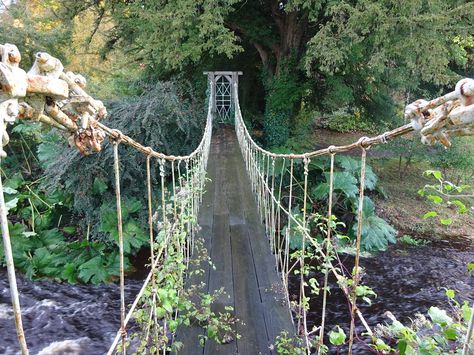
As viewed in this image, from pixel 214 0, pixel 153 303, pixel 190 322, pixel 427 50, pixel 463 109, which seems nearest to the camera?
pixel 463 109

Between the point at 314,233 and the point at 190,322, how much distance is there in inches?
164

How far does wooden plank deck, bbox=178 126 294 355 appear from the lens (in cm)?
168

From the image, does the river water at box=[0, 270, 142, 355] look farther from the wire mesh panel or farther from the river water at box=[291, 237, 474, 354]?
the wire mesh panel

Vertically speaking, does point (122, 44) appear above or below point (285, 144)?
above

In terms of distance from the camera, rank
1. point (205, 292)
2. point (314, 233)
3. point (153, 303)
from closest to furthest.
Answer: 1. point (153, 303)
2. point (205, 292)
3. point (314, 233)

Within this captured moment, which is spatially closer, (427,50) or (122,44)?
(427,50)

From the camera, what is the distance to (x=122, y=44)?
7906 millimetres

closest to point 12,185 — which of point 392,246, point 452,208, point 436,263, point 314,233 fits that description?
point 314,233

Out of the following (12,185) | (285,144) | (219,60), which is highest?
(219,60)

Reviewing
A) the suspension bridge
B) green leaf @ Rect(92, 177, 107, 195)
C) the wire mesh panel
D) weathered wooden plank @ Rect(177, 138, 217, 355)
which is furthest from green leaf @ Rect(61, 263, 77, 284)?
the wire mesh panel

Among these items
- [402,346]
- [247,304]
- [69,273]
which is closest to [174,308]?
[247,304]

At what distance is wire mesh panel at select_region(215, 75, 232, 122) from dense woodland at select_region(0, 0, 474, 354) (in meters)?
0.36

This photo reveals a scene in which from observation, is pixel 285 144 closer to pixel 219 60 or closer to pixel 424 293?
pixel 219 60

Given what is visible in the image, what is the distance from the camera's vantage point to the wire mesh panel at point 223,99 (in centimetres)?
881
